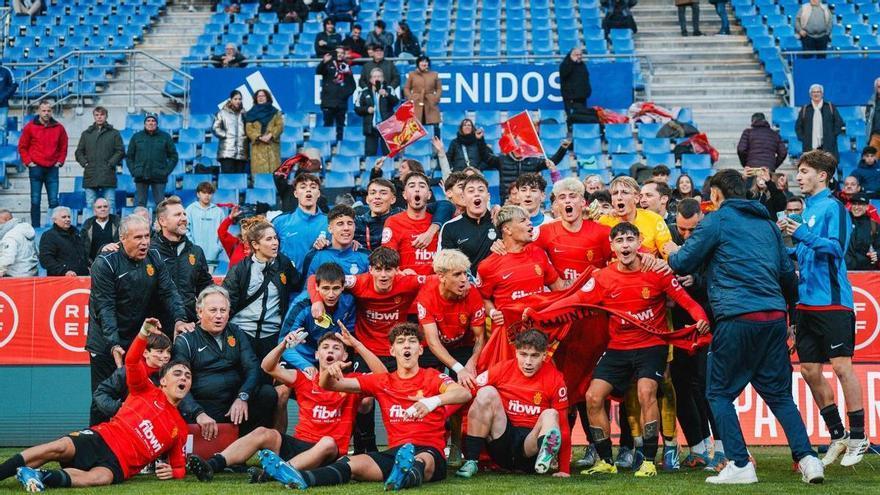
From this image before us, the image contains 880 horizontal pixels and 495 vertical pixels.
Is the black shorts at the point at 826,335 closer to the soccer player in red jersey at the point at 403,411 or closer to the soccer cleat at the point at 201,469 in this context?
the soccer player in red jersey at the point at 403,411

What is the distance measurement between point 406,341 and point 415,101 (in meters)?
10.4

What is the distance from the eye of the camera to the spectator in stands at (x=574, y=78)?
63.0ft

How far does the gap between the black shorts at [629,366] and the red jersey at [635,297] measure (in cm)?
→ 5

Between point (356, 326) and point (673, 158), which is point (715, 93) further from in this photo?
point (356, 326)

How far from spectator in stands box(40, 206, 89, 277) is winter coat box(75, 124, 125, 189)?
2915mm

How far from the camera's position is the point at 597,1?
2548 cm

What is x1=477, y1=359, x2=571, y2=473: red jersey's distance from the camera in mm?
8789

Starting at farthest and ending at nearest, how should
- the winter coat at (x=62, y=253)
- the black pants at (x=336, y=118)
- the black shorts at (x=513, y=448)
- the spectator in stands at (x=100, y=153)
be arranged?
the black pants at (x=336, y=118)
the spectator in stands at (x=100, y=153)
the winter coat at (x=62, y=253)
the black shorts at (x=513, y=448)

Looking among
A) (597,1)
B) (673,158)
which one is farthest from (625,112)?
(597,1)

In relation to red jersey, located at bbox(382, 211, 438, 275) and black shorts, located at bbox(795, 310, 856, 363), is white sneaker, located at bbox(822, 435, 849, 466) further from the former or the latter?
red jersey, located at bbox(382, 211, 438, 275)

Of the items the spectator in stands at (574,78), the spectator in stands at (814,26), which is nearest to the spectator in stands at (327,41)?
the spectator in stands at (574,78)

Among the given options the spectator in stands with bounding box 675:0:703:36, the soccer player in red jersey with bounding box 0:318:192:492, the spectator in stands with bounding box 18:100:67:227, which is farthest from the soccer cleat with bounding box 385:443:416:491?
the spectator in stands with bounding box 675:0:703:36

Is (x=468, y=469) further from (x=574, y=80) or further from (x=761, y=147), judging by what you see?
(x=574, y=80)

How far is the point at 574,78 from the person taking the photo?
1942cm
